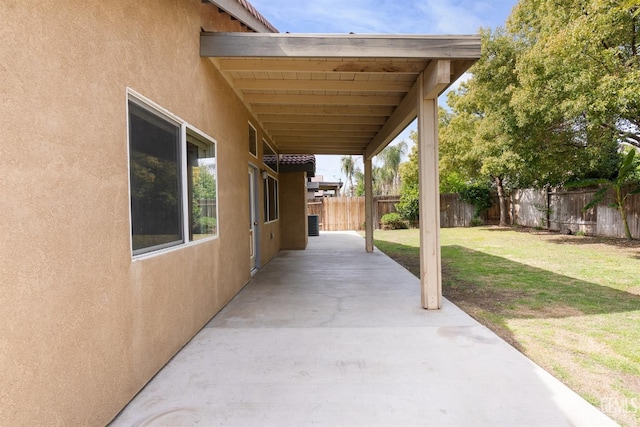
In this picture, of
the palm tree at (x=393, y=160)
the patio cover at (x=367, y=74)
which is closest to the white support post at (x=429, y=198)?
the patio cover at (x=367, y=74)

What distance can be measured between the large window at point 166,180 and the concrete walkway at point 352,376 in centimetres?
117

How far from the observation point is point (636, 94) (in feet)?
23.5

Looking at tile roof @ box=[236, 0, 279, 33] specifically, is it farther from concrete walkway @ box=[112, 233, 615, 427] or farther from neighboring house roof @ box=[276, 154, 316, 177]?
neighboring house roof @ box=[276, 154, 316, 177]

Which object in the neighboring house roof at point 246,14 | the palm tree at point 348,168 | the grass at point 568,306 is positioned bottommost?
the grass at point 568,306

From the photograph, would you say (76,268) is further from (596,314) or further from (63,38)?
(596,314)

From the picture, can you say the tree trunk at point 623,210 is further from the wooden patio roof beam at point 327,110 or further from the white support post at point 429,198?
the white support post at point 429,198

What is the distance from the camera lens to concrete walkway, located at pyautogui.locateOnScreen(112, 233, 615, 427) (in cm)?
241

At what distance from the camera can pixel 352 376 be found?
296 centimetres

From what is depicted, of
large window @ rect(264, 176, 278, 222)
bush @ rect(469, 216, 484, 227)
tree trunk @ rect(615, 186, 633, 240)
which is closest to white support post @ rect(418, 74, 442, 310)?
large window @ rect(264, 176, 278, 222)

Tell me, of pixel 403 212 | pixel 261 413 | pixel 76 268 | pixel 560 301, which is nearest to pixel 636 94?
pixel 560 301

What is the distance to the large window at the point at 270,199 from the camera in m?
9.40

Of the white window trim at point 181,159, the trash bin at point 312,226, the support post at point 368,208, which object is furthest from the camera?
the trash bin at point 312,226

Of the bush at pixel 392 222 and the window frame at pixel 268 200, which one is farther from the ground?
the window frame at pixel 268 200

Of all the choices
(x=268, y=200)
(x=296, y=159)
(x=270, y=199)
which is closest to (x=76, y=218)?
(x=268, y=200)
